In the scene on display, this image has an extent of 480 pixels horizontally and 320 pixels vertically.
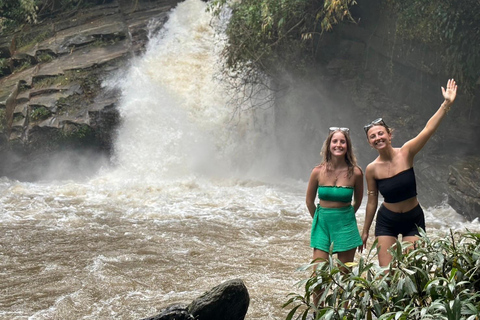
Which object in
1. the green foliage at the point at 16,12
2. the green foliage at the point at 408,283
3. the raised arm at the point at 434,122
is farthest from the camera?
the green foliage at the point at 16,12

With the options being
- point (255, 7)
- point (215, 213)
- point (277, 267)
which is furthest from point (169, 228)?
point (255, 7)

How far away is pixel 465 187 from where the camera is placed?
29.1 feet

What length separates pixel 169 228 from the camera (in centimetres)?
827

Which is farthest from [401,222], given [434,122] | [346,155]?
[434,122]

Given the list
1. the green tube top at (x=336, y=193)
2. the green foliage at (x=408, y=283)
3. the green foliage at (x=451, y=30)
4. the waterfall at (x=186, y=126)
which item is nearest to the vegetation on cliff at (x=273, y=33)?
the waterfall at (x=186, y=126)

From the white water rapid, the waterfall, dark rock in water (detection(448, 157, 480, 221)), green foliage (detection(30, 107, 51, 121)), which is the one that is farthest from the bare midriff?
green foliage (detection(30, 107, 51, 121))

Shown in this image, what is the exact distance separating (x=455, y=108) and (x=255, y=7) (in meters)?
4.19

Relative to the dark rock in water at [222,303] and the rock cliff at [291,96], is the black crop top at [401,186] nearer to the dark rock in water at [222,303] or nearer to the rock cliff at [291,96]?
the dark rock in water at [222,303]

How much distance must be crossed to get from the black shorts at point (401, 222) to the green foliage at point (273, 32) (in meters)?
6.68

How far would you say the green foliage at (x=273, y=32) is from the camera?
10602mm

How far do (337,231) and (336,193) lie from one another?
281 millimetres

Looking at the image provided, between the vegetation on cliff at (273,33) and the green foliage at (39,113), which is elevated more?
the vegetation on cliff at (273,33)

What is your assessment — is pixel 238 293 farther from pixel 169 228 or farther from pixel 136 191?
pixel 136 191

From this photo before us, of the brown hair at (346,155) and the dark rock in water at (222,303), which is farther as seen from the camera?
the brown hair at (346,155)
